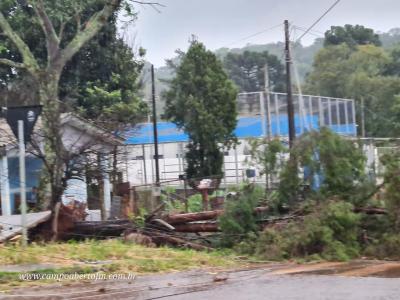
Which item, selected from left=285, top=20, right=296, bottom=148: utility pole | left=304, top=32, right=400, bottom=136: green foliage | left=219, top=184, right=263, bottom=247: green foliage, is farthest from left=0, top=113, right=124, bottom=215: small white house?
left=304, top=32, right=400, bottom=136: green foliage

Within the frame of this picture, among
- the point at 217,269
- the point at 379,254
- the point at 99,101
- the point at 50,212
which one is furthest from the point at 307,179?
the point at 99,101

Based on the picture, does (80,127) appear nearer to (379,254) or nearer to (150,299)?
(379,254)

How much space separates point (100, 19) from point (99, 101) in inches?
393

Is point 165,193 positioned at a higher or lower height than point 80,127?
lower

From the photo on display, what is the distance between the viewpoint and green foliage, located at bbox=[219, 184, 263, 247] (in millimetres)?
13773

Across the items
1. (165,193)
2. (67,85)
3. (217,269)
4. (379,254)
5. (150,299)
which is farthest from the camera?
(67,85)

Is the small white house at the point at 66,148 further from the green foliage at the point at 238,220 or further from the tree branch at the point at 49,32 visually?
the green foliage at the point at 238,220

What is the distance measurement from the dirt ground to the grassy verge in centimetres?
47

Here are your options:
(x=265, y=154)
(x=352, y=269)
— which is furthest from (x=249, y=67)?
(x=352, y=269)

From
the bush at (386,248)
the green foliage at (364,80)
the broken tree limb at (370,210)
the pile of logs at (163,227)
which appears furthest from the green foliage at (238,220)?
the green foliage at (364,80)

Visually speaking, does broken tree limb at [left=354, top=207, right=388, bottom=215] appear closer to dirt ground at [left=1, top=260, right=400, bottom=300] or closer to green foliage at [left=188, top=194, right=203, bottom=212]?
dirt ground at [left=1, top=260, right=400, bottom=300]

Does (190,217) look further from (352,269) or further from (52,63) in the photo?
(52,63)

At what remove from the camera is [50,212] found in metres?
13.7

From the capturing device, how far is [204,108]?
28.8 m
